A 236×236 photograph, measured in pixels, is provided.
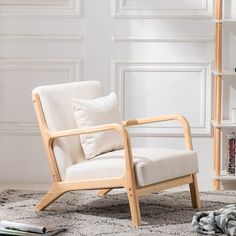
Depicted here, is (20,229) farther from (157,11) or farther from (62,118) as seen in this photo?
(157,11)

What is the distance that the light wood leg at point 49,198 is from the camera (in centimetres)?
440

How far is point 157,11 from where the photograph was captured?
5453mm

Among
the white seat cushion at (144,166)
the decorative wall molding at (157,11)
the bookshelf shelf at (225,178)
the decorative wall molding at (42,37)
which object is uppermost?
the decorative wall molding at (157,11)

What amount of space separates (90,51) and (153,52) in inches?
17.3

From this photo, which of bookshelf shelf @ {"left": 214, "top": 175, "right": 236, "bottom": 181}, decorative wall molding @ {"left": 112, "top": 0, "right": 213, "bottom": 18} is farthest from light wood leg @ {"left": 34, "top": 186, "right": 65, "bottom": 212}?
decorative wall molding @ {"left": 112, "top": 0, "right": 213, "bottom": 18}

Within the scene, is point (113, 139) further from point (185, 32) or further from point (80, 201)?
point (185, 32)

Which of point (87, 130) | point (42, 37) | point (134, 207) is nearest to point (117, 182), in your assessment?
point (134, 207)

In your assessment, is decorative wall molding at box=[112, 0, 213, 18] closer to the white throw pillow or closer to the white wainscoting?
the white wainscoting

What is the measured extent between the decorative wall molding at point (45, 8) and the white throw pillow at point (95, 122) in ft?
3.47

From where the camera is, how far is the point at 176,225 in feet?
13.7

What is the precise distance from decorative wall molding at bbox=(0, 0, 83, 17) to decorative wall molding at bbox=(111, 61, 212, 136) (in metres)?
0.47

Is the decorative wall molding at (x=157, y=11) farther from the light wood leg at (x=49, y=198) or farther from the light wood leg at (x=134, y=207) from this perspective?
the light wood leg at (x=134, y=207)

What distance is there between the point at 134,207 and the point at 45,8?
1904 millimetres

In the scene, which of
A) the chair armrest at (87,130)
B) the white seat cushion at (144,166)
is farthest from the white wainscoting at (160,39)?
the chair armrest at (87,130)
